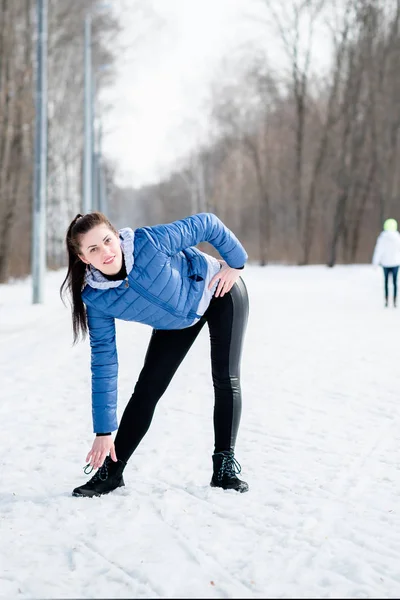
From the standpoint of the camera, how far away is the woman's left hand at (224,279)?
330 cm

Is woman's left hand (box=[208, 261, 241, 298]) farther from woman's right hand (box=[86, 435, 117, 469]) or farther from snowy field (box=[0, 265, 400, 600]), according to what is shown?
snowy field (box=[0, 265, 400, 600])

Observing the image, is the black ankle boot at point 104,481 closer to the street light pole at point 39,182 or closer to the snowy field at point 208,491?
the snowy field at point 208,491

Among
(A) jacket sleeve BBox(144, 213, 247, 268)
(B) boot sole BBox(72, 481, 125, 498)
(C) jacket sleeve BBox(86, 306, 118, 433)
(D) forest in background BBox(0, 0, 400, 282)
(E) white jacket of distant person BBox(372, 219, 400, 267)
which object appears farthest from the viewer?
(D) forest in background BBox(0, 0, 400, 282)

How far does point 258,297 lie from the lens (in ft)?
48.3

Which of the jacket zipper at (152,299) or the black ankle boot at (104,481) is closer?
the jacket zipper at (152,299)

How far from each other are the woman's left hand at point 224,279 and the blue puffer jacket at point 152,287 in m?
0.03

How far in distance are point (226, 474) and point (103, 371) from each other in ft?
2.69

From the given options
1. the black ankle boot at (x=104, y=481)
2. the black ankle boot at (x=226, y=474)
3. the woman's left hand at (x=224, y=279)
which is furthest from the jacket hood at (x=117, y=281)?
the black ankle boot at (x=226, y=474)

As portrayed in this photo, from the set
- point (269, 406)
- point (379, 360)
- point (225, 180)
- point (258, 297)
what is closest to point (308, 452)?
point (269, 406)

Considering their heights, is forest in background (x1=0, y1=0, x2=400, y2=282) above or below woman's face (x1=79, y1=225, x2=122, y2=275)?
above

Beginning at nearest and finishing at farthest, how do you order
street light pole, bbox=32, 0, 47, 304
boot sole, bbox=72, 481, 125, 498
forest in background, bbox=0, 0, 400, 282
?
boot sole, bbox=72, 481, 125, 498 < street light pole, bbox=32, 0, 47, 304 < forest in background, bbox=0, 0, 400, 282

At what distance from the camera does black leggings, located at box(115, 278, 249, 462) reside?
11.2ft

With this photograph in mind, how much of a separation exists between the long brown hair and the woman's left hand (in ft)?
1.74

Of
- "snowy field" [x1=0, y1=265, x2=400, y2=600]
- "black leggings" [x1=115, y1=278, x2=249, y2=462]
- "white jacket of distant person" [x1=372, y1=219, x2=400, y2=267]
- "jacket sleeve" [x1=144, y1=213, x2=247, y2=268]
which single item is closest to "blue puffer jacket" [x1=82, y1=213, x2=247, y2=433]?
"jacket sleeve" [x1=144, y1=213, x2=247, y2=268]
